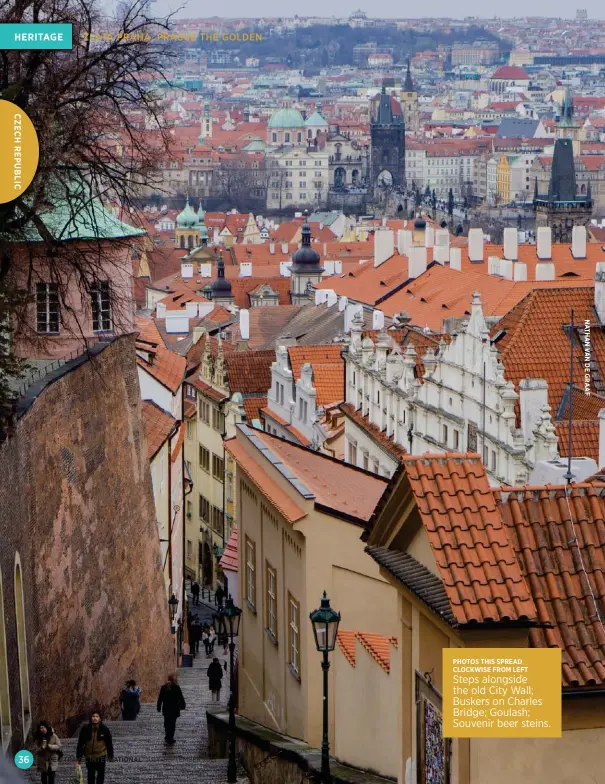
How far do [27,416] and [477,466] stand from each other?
960cm

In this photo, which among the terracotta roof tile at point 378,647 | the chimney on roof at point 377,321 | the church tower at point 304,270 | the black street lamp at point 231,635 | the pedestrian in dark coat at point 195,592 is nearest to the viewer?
the terracotta roof tile at point 378,647

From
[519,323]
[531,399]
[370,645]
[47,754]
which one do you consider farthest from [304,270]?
[370,645]

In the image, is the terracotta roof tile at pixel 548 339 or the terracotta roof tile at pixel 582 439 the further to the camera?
the terracotta roof tile at pixel 548 339

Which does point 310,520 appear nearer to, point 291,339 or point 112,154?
point 112,154

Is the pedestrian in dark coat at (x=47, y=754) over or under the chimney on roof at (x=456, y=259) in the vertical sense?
under

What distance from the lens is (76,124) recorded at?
19203 millimetres

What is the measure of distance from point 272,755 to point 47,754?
160 centimetres

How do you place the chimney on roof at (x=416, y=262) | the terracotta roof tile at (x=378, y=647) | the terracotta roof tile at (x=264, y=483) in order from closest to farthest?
the terracotta roof tile at (x=378, y=647)
the terracotta roof tile at (x=264, y=483)
the chimney on roof at (x=416, y=262)

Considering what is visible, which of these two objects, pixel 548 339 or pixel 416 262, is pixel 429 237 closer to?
pixel 416 262

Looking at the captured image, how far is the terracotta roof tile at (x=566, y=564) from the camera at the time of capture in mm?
8594

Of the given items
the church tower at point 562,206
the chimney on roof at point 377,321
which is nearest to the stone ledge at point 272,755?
the chimney on roof at point 377,321

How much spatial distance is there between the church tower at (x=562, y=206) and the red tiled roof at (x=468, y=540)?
9959cm

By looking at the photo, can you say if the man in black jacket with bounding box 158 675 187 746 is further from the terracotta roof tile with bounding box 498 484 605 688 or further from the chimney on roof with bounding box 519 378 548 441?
the chimney on roof with bounding box 519 378 548 441

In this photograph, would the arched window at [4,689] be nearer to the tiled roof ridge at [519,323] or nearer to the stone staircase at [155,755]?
the stone staircase at [155,755]
